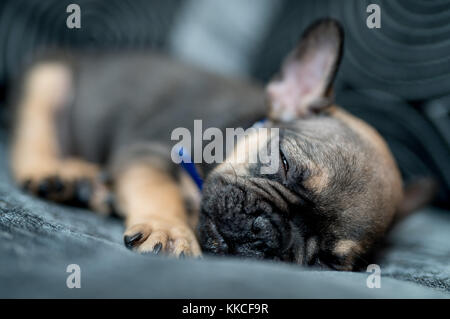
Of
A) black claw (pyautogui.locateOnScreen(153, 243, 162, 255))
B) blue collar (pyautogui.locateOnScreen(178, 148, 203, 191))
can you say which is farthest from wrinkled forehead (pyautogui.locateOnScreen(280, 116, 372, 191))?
black claw (pyautogui.locateOnScreen(153, 243, 162, 255))

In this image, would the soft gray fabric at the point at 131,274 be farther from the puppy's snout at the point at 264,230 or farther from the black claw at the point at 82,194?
the black claw at the point at 82,194

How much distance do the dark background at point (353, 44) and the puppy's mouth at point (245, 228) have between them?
1416mm

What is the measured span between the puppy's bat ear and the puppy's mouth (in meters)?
0.78

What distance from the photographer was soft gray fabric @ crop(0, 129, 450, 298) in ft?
3.44

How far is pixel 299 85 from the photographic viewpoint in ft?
7.95

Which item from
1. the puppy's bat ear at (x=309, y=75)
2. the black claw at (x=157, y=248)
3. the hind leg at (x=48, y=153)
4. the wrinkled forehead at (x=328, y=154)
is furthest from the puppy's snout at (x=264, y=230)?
the hind leg at (x=48, y=153)

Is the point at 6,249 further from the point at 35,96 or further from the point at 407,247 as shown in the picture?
the point at 35,96

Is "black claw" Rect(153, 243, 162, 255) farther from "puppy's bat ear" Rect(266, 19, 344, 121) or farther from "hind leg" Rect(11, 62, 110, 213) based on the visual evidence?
"puppy's bat ear" Rect(266, 19, 344, 121)

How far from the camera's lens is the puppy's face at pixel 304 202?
1619 mm

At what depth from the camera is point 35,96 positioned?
2.98 meters

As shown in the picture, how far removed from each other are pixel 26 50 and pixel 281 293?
117 inches

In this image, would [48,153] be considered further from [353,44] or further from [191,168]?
[353,44]

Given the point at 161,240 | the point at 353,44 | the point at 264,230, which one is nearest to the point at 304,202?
the point at 264,230
